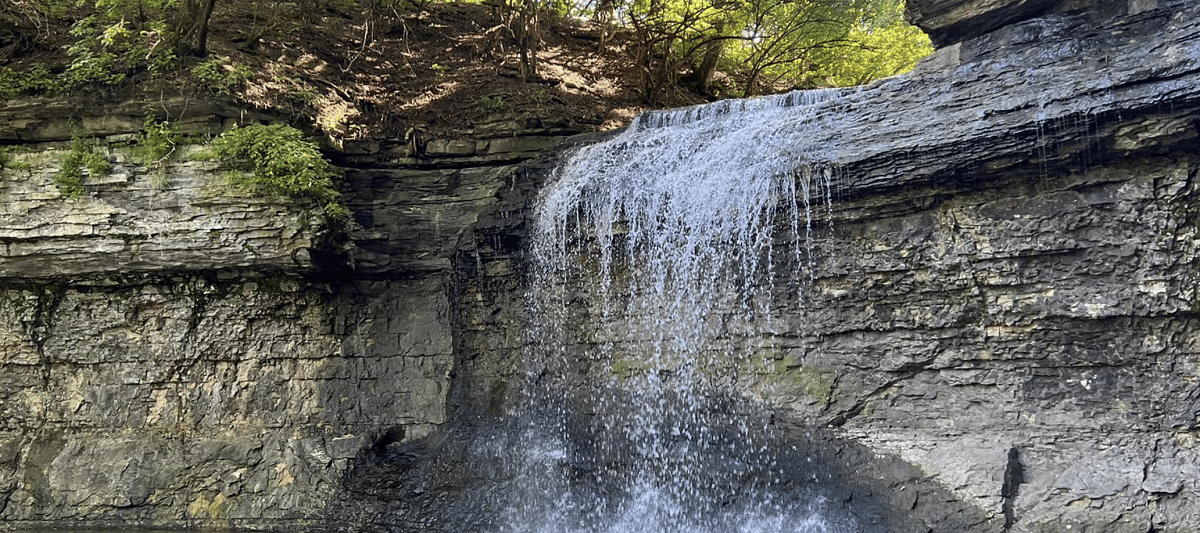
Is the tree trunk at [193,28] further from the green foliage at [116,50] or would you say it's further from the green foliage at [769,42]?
the green foliage at [769,42]

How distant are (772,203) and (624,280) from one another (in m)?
1.86

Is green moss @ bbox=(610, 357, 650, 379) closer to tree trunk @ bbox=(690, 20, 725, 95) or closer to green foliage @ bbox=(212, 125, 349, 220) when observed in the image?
green foliage @ bbox=(212, 125, 349, 220)

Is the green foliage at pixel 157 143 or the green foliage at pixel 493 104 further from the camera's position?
the green foliage at pixel 493 104

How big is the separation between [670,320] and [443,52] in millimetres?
6435

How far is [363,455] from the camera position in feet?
30.7

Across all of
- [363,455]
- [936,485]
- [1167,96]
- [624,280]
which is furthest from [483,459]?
[1167,96]

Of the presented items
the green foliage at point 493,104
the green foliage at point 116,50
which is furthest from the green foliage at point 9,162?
the green foliage at point 493,104

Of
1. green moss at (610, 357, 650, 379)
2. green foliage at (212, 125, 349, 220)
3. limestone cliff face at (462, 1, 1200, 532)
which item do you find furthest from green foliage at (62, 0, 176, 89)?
limestone cliff face at (462, 1, 1200, 532)

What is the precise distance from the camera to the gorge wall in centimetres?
686

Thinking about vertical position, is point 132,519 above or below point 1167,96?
below

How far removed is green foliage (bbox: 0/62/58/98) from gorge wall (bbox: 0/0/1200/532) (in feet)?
0.63

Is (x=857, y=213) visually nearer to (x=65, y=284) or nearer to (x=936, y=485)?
(x=936, y=485)

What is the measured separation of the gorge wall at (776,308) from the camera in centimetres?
686

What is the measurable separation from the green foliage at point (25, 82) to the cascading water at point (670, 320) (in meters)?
5.69
